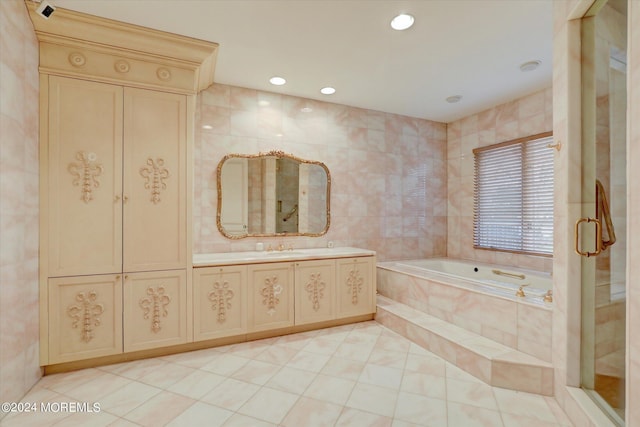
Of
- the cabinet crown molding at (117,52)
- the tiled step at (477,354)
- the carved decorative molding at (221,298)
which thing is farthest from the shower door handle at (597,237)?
the cabinet crown molding at (117,52)

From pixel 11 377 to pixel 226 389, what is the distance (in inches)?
47.0

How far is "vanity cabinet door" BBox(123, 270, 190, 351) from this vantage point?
2.37 metres

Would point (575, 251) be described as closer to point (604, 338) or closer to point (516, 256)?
point (604, 338)

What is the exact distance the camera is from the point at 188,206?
2561mm

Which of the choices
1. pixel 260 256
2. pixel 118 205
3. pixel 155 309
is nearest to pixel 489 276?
pixel 260 256

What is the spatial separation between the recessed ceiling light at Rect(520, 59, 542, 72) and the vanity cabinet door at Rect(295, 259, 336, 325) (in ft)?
8.29

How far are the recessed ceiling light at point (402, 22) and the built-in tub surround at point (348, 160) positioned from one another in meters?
1.58

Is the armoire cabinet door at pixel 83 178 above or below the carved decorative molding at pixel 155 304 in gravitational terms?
above

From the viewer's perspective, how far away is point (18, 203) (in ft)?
6.06

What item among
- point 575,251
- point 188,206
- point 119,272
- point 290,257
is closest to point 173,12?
point 188,206


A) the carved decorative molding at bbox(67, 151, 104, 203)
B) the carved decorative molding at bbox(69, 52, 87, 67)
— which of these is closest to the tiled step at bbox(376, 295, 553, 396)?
the carved decorative molding at bbox(67, 151, 104, 203)

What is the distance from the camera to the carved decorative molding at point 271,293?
284 cm
